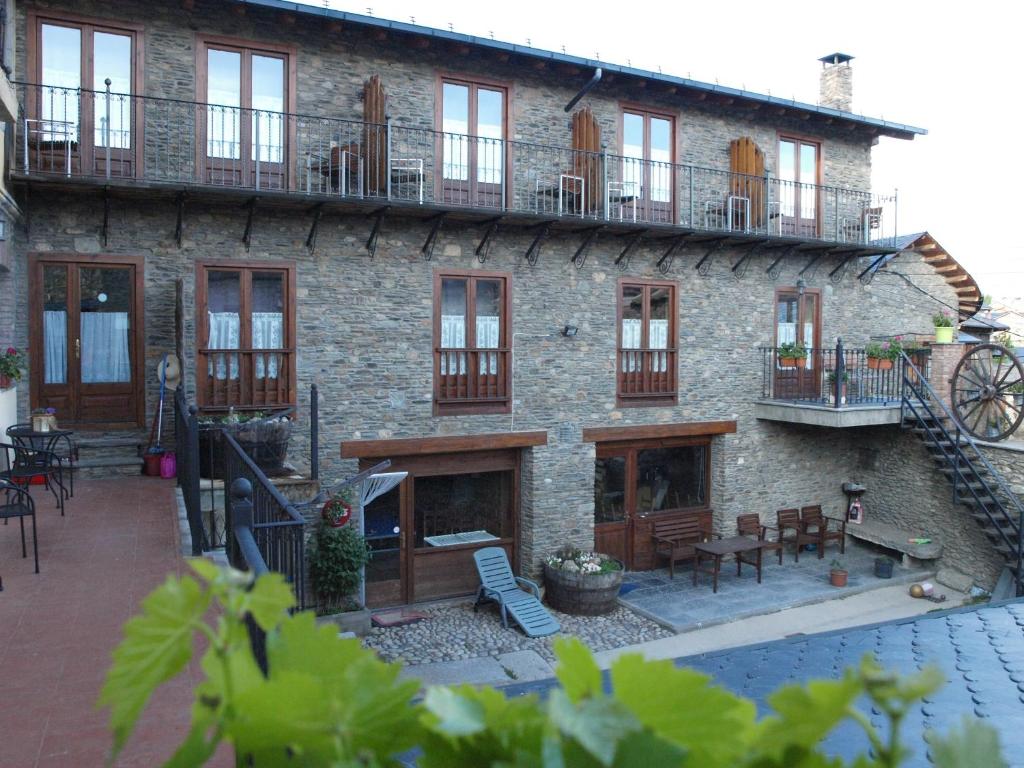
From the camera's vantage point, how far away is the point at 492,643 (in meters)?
11.4

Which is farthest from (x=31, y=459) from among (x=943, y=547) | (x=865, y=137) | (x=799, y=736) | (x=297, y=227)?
(x=865, y=137)

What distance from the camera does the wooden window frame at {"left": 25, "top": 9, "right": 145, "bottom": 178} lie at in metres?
10.4

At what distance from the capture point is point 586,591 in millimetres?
12633

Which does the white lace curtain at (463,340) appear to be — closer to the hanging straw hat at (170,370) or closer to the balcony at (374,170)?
the balcony at (374,170)

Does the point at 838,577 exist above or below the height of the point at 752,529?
below

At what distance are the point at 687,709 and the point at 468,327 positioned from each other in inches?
487

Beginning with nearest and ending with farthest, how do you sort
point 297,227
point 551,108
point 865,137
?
1. point 297,227
2. point 551,108
3. point 865,137

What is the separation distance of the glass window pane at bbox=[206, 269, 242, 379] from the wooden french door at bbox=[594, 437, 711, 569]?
666 cm

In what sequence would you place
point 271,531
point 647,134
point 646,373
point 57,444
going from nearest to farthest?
1. point 271,531
2. point 57,444
3. point 646,373
4. point 647,134

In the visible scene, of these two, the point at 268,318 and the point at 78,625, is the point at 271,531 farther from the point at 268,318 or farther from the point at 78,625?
the point at 268,318

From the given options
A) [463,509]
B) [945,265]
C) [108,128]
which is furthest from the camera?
[945,265]

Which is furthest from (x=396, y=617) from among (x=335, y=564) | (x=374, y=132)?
(x=374, y=132)

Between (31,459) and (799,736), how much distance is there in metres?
9.12

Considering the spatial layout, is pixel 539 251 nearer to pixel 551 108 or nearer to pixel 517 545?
pixel 551 108
